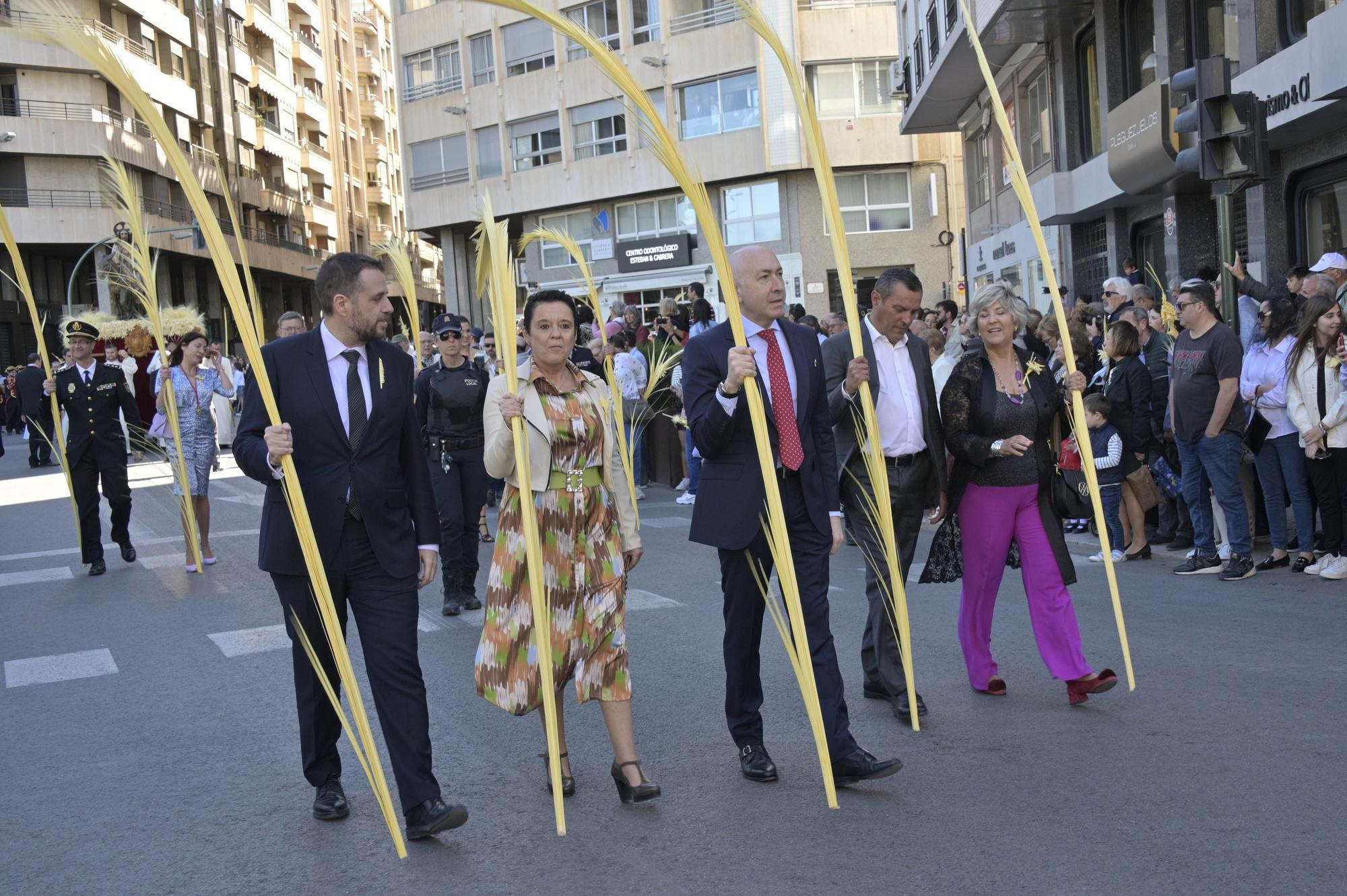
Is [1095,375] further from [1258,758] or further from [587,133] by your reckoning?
[587,133]

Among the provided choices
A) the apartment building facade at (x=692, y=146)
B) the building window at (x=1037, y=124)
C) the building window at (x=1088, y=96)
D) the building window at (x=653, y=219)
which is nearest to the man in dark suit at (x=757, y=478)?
the building window at (x=1088, y=96)

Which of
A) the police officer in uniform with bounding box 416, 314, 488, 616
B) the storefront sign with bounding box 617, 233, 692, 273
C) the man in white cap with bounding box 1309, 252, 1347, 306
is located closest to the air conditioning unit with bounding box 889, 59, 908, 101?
the storefront sign with bounding box 617, 233, 692, 273

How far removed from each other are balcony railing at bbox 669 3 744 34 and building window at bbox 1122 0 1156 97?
2345cm

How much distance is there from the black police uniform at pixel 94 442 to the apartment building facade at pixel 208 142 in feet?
66.1

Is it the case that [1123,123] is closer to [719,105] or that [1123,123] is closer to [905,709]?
[905,709]

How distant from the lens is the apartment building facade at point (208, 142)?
48844 mm

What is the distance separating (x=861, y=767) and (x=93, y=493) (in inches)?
371

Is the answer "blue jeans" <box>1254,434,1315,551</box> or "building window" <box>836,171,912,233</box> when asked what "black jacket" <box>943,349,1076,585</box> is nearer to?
"blue jeans" <box>1254,434,1315,551</box>

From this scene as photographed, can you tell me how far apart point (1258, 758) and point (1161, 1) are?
15.5 metres

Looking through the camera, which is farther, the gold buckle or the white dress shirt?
the white dress shirt

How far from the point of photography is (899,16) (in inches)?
1393

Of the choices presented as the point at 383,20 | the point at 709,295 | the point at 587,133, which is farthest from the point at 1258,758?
the point at 383,20

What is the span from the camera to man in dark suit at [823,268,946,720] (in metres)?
6.13

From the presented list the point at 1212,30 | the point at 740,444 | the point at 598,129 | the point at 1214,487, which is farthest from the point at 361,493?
the point at 598,129
